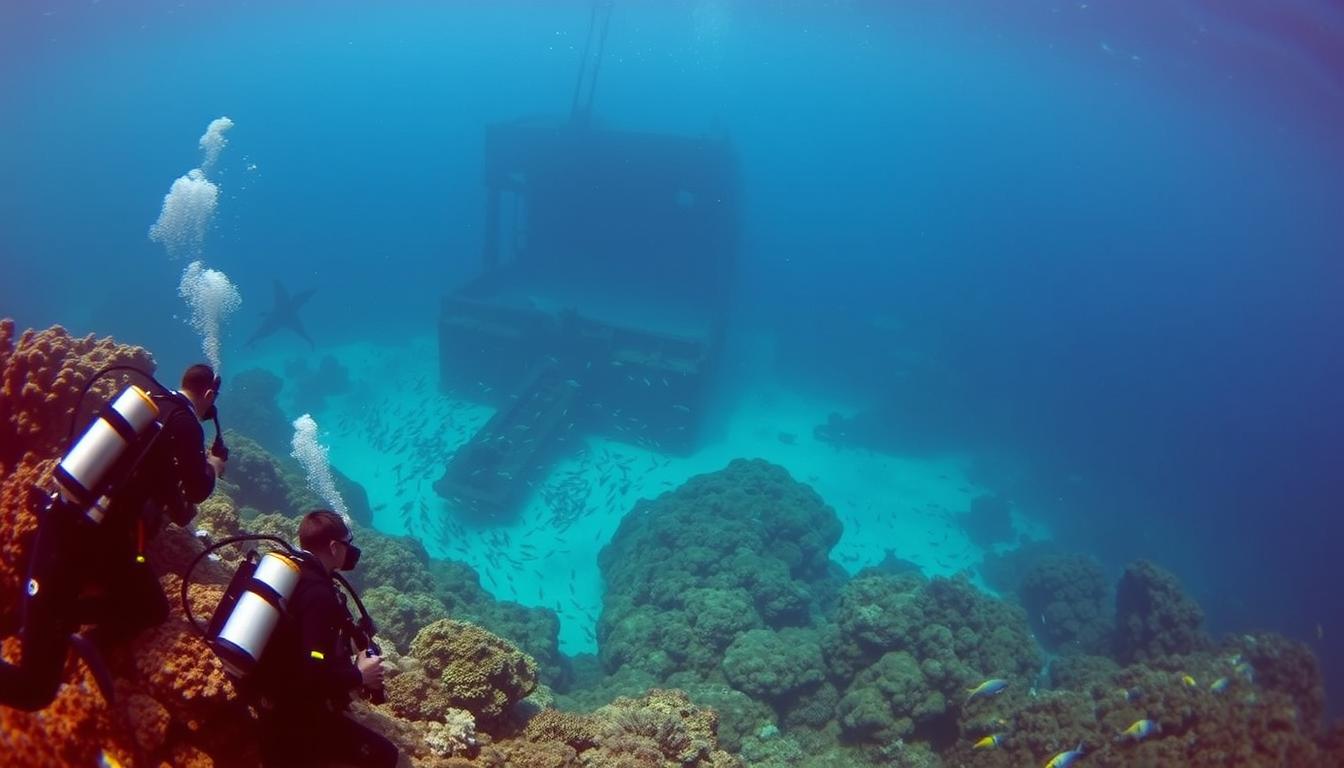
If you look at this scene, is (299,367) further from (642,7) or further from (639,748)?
(642,7)

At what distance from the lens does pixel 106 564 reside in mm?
3148

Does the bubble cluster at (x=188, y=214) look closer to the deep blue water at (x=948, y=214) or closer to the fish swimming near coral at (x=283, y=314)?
the fish swimming near coral at (x=283, y=314)

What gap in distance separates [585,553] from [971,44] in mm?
55999

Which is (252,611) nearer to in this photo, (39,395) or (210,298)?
(39,395)

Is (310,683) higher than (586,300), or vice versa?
(310,683)

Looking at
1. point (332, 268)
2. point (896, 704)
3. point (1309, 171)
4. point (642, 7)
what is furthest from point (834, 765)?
point (642, 7)

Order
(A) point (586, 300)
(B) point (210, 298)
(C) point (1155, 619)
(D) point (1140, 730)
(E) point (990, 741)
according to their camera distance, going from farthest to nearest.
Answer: (A) point (586, 300) → (C) point (1155, 619) → (B) point (210, 298) → (E) point (990, 741) → (D) point (1140, 730)

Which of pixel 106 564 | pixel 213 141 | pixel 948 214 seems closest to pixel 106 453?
pixel 106 564

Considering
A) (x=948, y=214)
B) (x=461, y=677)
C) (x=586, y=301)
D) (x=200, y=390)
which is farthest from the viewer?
(x=948, y=214)

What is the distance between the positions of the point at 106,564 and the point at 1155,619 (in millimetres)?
16975

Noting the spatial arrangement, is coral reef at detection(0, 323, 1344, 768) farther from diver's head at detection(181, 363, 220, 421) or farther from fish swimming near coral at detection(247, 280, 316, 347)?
fish swimming near coral at detection(247, 280, 316, 347)

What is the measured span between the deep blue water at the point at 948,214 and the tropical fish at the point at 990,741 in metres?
22.0

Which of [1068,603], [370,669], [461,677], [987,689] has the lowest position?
[1068,603]

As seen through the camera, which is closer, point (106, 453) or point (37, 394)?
point (106, 453)
